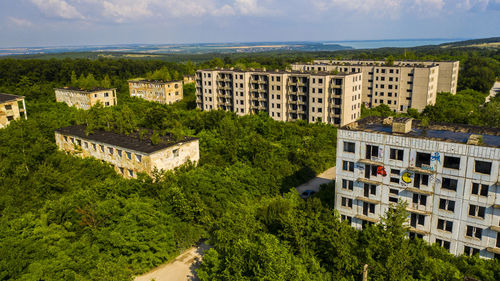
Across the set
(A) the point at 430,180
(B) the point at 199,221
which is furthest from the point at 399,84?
(B) the point at 199,221

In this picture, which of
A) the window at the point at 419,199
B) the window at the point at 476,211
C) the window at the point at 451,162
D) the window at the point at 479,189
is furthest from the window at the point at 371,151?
the window at the point at 476,211

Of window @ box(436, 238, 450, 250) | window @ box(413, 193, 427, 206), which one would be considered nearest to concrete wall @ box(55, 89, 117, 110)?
window @ box(413, 193, 427, 206)

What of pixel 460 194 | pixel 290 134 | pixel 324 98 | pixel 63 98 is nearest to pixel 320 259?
pixel 460 194

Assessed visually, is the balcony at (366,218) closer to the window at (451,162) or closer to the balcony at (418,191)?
the balcony at (418,191)

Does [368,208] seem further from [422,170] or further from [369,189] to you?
[422,170]

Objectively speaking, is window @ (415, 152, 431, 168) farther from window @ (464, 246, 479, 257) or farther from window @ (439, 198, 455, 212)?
window @ (464, 246, 479, 257)

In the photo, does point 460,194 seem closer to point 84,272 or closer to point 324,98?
point 84,272
